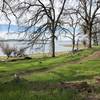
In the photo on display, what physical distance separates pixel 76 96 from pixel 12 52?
61667 mm

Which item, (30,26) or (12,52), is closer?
(30,26)

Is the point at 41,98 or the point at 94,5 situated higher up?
the point at 94,5

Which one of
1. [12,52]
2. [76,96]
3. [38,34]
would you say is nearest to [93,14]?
[38,34]

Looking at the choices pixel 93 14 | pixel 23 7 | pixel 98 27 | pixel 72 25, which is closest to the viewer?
pixel 23 7

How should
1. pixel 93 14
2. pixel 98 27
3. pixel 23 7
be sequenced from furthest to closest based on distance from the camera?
pixel 98 27
pixel 93 14
pixel 23 7

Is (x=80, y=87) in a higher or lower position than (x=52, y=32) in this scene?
lower

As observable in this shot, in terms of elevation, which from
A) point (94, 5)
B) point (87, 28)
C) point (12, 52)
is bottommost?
point (12, 52)

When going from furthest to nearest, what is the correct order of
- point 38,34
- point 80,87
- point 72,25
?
point 72,25, point 38,34, point 80,87

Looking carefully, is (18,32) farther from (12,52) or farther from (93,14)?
(12,52)

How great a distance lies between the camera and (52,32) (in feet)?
127

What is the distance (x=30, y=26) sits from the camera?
38.6 m

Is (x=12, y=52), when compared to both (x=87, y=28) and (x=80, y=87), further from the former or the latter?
(x=80, y=87)

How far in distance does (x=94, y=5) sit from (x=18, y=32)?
37.9 ft

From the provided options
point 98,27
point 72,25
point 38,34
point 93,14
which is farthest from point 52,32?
point 98,27
